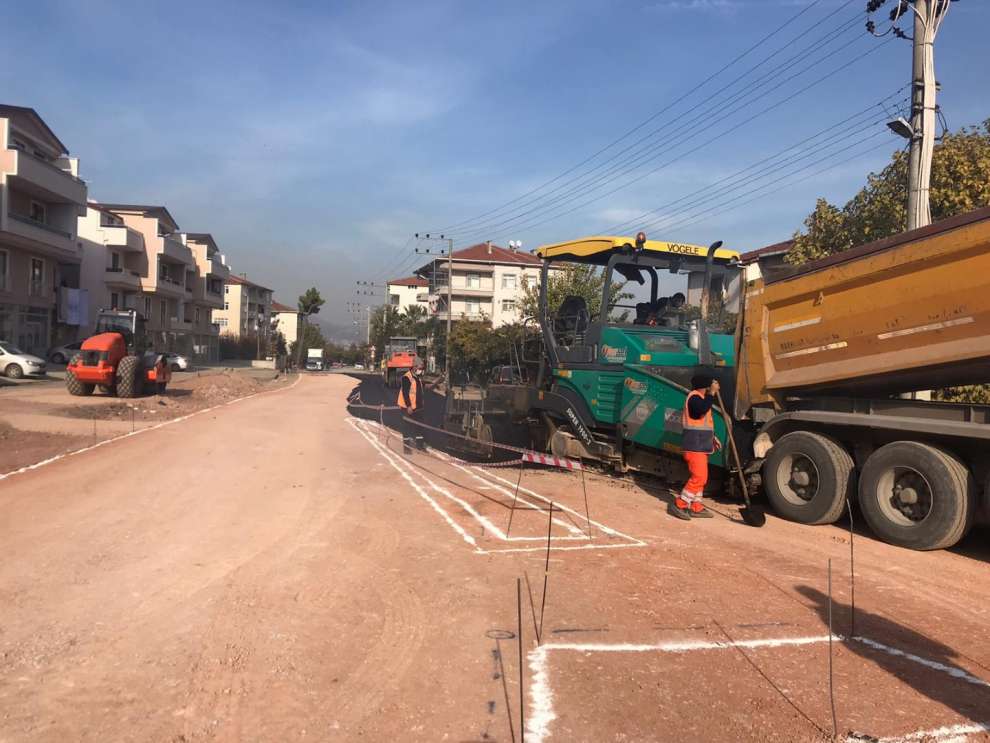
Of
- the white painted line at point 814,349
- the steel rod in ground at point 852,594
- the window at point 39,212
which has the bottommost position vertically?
the steel rod in ground at point 852,594

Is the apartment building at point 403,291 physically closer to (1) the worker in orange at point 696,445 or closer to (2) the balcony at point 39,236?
(2) the balcony at point 39,236

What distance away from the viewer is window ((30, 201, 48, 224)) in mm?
35656

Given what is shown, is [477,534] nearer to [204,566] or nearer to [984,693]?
[204,566]

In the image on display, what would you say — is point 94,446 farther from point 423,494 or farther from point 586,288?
point 586,288

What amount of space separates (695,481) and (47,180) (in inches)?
1451

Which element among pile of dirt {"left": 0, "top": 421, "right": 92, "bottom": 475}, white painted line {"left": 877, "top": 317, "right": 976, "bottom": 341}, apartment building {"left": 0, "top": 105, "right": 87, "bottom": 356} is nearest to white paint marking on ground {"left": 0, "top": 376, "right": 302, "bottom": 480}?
pile of dirt {"left": 0, "top": 421, "right": 92, "bottom": 475}

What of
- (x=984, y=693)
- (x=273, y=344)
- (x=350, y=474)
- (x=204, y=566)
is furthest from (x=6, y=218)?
(x=273, y=344)

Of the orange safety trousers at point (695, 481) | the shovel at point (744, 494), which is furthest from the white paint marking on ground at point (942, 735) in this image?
the orange safety trousers at point (695, 481)

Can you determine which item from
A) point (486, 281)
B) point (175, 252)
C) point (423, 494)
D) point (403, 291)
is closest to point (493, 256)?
point (486, 281)

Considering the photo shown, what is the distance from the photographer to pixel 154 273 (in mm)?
49406

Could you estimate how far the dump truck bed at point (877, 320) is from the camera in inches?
240

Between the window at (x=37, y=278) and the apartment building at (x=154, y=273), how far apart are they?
5.09 meters

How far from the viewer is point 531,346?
11492 millimetres

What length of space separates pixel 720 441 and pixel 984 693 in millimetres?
4661
